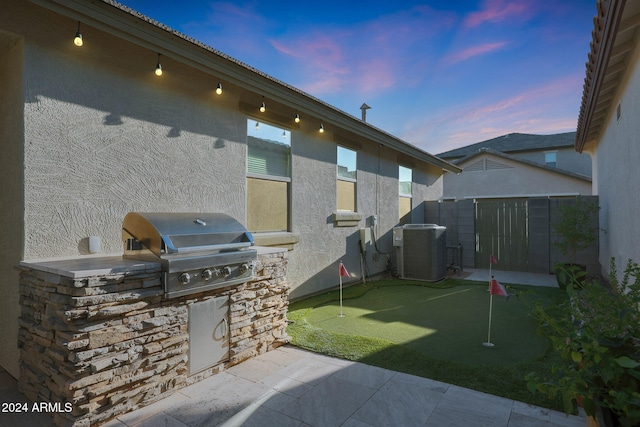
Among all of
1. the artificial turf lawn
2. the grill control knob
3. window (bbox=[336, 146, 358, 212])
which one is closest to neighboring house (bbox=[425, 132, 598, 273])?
the artificial turf lawn

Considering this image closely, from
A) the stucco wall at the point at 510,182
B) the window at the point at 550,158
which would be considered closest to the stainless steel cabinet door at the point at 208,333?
the stucco wall at the point at 510,182

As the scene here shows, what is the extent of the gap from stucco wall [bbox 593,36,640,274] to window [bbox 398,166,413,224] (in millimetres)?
4594

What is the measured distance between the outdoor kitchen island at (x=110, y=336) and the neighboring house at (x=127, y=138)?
55 cm

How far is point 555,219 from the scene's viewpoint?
8414 mm

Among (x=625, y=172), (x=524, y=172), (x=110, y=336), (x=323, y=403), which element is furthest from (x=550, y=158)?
(x=110, y=336)

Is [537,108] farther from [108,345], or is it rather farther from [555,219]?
[108,345]

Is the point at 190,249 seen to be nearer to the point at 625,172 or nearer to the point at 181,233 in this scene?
the point at 181,233

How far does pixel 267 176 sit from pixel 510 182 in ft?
53.1

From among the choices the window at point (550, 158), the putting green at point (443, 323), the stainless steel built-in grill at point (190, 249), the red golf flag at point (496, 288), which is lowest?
the putting green at point (443, 323)

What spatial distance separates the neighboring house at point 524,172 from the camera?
1658 centimetres

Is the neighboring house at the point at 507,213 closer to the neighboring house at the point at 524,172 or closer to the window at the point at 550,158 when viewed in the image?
the neighboring house at the point at 524,172

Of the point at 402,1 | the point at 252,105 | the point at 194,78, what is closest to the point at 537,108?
the point at 402,1

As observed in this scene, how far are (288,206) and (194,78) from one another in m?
2.52

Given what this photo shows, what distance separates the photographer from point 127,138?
3.73m
